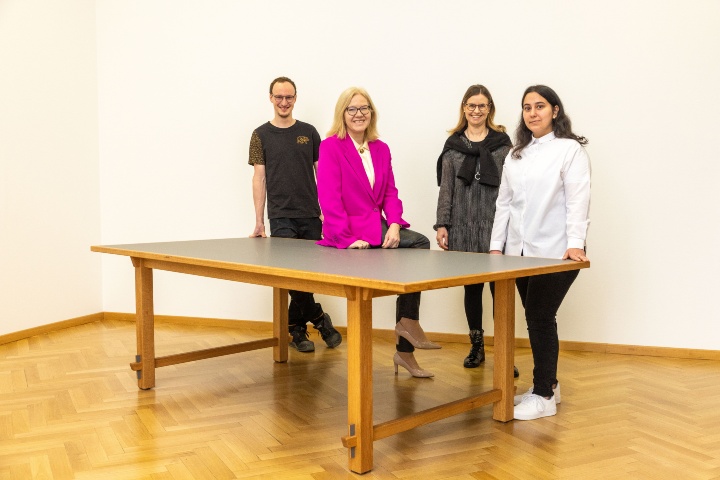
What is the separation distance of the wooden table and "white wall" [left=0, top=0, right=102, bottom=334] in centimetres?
180

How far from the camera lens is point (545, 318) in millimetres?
3422

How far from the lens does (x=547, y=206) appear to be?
11.2 feet

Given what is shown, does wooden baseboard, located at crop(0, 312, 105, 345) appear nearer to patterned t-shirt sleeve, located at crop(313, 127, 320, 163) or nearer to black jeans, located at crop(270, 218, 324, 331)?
black jeans, located at crop(270, 218, 324, 331)

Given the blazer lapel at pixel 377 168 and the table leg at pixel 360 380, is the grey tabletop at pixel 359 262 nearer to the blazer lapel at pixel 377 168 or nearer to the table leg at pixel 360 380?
the table leg at pixel 360 380

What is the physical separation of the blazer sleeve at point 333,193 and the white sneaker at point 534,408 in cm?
110

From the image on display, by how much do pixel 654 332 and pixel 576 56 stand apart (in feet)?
6.02

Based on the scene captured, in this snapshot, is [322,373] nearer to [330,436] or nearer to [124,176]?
[330,436]

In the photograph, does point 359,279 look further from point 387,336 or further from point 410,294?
point 387,336

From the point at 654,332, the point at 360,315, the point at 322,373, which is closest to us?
the point at 360,315

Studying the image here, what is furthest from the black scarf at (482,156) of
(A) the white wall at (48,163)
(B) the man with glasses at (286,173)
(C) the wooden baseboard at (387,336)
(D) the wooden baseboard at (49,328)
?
(D) the wooden baseboard at (49,328)

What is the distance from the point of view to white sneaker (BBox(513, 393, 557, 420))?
3404mm

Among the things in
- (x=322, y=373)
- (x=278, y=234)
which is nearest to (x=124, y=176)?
(x=278, y=234)

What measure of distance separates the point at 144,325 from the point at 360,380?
1693 millimetres

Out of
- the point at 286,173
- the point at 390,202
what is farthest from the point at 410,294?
the point at 286,173
